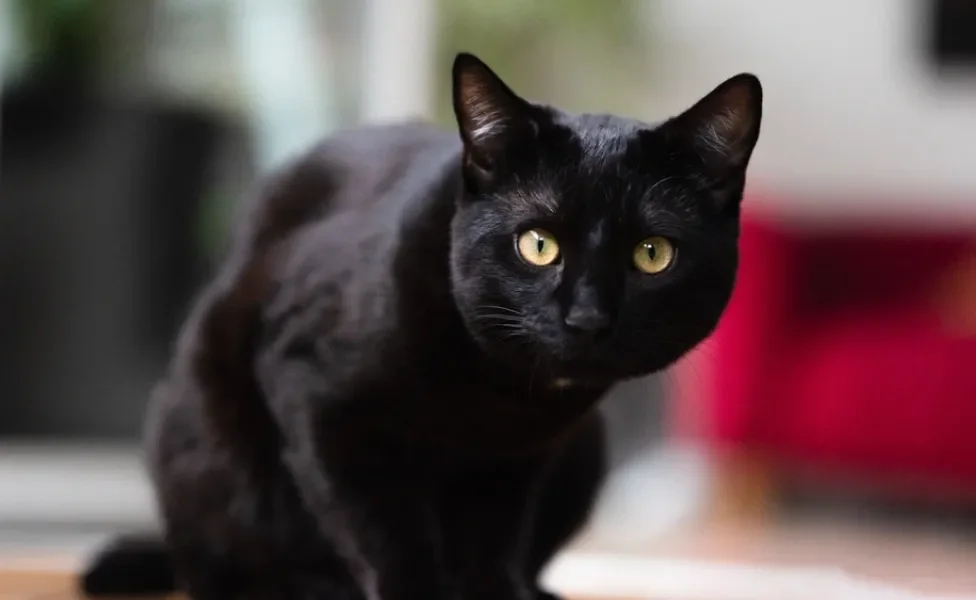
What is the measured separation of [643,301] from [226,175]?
1.79m

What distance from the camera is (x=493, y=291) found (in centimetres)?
83

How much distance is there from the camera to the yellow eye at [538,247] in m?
0.81

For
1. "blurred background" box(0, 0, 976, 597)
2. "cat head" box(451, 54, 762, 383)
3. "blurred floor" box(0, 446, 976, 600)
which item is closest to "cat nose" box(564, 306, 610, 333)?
"cat head" box(451, 54, 762, 383)

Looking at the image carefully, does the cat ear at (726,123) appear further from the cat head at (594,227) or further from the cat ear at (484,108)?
the cat ear at (484,108)

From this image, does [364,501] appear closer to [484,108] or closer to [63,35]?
[484,108]

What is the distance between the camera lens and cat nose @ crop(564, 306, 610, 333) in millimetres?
765

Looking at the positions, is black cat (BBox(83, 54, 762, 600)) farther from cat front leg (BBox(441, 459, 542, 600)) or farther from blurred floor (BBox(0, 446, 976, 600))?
blurred floor (BBox(0, 446, 976, 600))

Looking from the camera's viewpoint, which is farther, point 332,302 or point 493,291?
point 332,302

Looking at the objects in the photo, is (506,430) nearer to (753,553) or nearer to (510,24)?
(753,553)

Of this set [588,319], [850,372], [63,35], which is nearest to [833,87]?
[850,372]

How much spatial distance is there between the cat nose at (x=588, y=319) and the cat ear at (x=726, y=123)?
0.51 feet

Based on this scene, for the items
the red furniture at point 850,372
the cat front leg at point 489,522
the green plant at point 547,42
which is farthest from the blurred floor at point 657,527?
the green plant at point 547,42

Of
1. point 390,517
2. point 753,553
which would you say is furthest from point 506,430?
point 753,553

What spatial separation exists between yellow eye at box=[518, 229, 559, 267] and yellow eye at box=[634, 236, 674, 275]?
6cm
